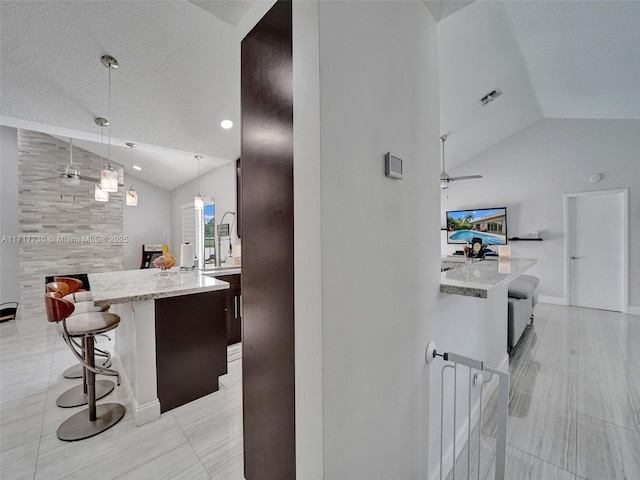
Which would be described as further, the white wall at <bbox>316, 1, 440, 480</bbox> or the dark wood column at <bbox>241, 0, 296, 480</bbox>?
the dark wood column at <bbox>241, 0, 296, 480</bbox>

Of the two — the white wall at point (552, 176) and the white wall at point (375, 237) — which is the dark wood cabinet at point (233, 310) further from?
the white wall at point (552, 176)

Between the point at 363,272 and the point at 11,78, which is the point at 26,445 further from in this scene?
the point at 11,78

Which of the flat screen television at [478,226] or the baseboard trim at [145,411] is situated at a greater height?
the flat screen television at [478,226]

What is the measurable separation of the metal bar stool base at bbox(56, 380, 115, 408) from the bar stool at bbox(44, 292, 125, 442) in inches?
7.4

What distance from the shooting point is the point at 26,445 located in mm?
1666

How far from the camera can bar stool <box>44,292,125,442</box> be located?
66.7 inches

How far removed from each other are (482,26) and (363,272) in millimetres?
3507

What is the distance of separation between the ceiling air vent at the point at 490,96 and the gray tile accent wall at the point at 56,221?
742 cm

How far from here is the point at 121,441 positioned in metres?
1.70

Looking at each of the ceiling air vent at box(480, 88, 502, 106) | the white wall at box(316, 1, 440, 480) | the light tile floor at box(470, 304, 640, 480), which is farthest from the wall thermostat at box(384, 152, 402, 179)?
the ceiling air vent at box(480, 88, 502, 106)

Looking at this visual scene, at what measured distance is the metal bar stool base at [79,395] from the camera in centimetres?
208

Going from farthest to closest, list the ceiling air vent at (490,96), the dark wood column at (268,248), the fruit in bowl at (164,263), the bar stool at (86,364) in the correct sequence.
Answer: the ceiling air vent at (490,96)
the fruit in bowl at (164,263)
the bar stool at (86,364)
the dark wood column at (268,248)

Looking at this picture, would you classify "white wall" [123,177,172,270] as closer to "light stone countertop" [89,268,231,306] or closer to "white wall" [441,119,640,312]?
"light stone countertop" [89,268,231,306]

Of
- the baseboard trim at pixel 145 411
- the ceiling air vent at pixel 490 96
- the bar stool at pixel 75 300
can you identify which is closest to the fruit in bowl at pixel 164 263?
the bar stool at pixel 75 300
